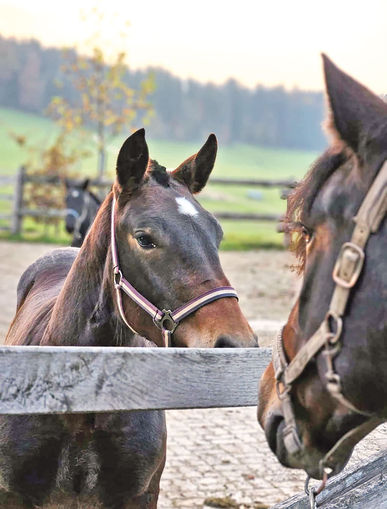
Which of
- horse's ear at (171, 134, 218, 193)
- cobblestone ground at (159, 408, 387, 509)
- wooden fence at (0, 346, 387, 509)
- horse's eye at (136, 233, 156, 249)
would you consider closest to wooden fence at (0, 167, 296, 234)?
cobblestone ground at (159, 408, 387, 509)

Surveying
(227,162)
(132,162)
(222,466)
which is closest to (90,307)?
(132,162)

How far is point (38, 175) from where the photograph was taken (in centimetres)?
2070

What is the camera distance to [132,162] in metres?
A: 3.16

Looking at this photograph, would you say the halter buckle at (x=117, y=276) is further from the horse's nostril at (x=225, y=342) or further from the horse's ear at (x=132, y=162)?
the horse's nostril at (x=225, y=342)

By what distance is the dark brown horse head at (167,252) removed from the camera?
2807mm

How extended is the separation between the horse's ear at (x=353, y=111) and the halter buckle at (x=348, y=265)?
0.24 metres

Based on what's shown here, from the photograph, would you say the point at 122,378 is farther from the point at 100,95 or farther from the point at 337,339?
the point at 100,95

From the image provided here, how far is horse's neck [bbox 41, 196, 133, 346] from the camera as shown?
3.10 m

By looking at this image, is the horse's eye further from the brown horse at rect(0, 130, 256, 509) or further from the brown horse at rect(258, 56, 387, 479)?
the brown horse at rect(258, 56, 387, 479)

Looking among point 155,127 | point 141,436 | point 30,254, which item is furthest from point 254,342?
point 155,127

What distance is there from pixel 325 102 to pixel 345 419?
32.0 inches

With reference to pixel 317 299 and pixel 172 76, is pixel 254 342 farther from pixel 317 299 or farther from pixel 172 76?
pixel 172 76

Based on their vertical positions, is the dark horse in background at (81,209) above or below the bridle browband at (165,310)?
below

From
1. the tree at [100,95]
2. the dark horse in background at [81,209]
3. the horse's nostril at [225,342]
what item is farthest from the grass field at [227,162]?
the horse's nostril at [225,342]
